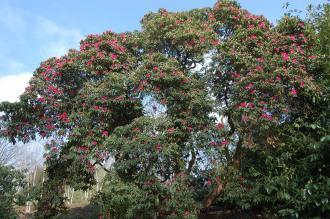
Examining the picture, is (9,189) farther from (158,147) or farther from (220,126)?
(220,126)

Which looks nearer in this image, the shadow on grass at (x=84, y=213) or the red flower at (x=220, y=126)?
the red flower at (x=220, y=126)

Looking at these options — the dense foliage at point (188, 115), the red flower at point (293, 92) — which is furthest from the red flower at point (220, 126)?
the red flower at point (293, 92)

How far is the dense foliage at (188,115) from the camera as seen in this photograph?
25.7ft

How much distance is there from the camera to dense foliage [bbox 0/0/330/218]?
7848 millimetres

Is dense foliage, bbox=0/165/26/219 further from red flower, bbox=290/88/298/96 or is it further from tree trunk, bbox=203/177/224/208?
red flower, bbox=290/88/298/96

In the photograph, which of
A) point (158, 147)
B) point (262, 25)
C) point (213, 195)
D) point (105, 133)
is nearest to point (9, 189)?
point (105, 133)

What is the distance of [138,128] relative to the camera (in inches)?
321

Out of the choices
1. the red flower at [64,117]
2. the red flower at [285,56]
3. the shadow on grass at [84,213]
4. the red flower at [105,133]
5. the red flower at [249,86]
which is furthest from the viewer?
the shadow on grass at [84,213]

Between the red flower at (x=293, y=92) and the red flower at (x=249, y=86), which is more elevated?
the red flower at (x=249, y=86)

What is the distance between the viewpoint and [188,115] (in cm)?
834

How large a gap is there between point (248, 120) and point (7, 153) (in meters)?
21.7

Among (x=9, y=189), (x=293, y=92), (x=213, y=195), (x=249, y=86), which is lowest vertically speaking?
(x=213, y=195)

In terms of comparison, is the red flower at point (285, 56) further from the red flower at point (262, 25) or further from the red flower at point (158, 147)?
the red flower at point (158, 147)

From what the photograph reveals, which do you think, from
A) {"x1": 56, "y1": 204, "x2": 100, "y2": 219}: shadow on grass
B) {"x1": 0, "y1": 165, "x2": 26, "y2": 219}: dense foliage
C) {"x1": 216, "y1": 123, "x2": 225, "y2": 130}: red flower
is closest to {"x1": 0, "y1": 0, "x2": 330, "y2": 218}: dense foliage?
{"x1": 216, "y1": 123, "x2": 225, "y2": 130}: red flower
